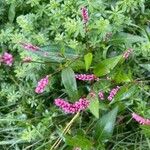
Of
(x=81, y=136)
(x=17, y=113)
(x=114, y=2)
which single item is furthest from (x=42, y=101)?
(x=114, y=2)

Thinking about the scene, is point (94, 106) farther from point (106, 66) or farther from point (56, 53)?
point (56, 53)

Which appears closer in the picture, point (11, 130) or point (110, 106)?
point (110, 106)

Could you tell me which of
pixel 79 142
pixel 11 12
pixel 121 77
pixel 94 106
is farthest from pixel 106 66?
pixel 11 12

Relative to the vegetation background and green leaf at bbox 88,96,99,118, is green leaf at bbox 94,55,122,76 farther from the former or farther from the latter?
green leaf at bbox 88,96,99,118

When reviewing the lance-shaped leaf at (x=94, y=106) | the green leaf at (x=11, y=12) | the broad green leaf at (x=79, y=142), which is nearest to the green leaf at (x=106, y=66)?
the lance-shaped leaf at (x=94, y=106)

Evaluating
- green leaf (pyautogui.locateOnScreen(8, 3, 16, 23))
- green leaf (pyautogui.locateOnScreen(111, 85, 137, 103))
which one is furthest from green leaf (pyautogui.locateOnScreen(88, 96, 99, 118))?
green leaf (pyautogui.locateOnScreen(8, 3, 16, 23))

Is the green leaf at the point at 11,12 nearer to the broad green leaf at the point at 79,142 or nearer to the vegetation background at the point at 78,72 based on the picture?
the vegetation background at the point at 78,72

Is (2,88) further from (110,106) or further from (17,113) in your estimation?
(110,106)
